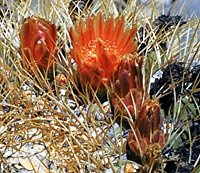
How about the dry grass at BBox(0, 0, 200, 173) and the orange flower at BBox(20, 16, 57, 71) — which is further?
the orange flower at BBox(20, 16, 57, 71)

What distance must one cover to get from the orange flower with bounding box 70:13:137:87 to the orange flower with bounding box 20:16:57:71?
52 mm

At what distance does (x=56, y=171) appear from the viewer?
92cm

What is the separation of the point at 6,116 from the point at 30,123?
0.05 meters

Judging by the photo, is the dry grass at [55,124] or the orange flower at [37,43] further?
the orange flower at [37,43]

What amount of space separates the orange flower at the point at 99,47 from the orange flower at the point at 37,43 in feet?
0.17

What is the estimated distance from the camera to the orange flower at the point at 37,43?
108 centimetres

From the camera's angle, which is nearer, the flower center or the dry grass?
the dry grass

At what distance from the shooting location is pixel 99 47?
40.1 inches

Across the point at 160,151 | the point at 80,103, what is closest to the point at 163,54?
the point at 80,103

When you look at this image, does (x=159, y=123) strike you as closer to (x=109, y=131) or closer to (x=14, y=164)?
(x=109, y=131)

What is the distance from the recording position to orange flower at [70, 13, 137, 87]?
3.37 feet

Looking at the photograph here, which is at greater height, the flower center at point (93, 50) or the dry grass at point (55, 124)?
the flower center at point (93, 50)

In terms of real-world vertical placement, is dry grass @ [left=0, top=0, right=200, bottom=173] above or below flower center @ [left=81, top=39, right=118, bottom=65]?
below

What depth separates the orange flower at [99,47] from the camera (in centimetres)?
103
